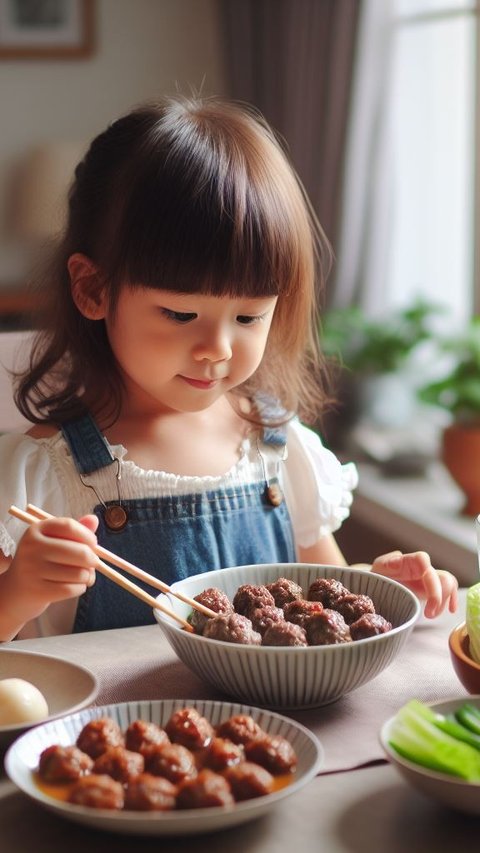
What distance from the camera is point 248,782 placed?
78 cm

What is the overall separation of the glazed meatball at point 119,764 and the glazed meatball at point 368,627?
A: 10.4 inches

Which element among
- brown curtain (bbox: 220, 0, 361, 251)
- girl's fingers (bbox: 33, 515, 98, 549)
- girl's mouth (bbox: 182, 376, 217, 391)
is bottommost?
girl's fingers (bbox: 33, 515, 98, 549)

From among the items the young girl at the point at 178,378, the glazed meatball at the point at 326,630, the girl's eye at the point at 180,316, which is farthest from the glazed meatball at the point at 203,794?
the girl's eye at the point at 180,316

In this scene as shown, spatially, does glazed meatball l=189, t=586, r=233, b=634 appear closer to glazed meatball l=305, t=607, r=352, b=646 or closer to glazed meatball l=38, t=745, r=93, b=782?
glazed meatball l=305, t=607, r=352, b=646

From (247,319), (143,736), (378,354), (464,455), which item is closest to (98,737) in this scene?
(143,736)

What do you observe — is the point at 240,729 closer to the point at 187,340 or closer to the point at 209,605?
the point at 209,605

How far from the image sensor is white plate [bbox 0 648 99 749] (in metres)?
0.97

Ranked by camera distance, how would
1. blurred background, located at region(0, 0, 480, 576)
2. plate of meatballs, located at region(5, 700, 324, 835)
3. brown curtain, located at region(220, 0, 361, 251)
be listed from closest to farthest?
1. plate of meatballs, located at region(5, 700, 324, 835)
2. blurred background, located at region(0, 0, 480, 576)
3. brown curtain, located at region(220, 0, 361, 251)

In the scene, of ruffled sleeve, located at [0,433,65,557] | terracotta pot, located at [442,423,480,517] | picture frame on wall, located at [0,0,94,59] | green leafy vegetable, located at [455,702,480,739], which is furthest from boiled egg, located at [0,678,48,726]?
picture frame on wall, located at [0,0,94,59]

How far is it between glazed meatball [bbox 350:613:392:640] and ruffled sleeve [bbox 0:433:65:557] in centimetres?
52

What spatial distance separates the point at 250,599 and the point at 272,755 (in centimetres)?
25

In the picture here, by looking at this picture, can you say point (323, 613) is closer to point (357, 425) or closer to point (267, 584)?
point (267, 584)

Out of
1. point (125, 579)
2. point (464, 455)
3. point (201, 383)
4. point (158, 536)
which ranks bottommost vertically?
point (464, 455)

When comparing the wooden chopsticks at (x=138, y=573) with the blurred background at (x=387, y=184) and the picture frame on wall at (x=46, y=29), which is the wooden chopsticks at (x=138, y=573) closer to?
the blurred background at (x=387, y=184)
